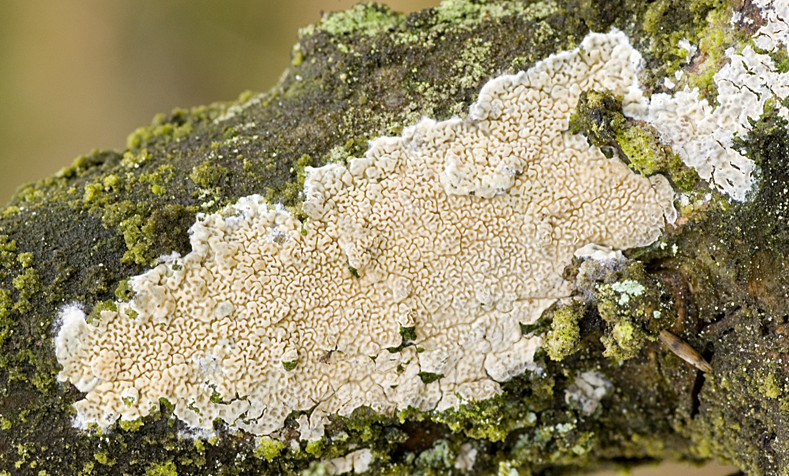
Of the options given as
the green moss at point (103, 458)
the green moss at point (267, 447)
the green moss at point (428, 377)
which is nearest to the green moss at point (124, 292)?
the green moss at point (103, 458)

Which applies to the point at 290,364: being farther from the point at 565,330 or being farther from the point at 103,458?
the point at 565,330

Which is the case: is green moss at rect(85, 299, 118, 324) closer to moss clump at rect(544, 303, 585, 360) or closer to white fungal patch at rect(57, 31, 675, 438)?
white fungal patch at rect(57, 31, 675, 438)

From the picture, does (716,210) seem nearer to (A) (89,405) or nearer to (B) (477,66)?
(B) (477,66)

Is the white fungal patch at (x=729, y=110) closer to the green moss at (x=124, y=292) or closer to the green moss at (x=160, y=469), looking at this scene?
the green moss at (x=124, y=292)

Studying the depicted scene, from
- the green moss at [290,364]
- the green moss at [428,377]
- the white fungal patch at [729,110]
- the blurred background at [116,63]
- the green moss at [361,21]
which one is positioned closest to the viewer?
the white fungal patch at [729,110]

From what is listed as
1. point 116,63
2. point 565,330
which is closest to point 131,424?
point 565,330

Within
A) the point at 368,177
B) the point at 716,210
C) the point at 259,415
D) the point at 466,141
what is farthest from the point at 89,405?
the point at 716,210

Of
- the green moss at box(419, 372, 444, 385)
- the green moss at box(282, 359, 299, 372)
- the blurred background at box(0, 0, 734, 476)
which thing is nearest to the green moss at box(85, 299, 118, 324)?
the green moss at box(282, 359, 299, 372)
